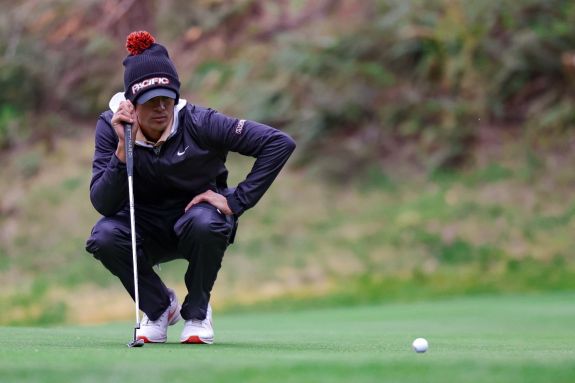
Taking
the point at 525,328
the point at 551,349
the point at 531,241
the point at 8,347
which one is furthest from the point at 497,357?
the point at 531,241

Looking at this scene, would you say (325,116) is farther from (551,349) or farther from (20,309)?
(551,349)

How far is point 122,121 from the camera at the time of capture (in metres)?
6.17

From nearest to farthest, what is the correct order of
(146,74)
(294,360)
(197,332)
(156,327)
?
1. (294,360)
2. (146,74)
3. (197,332)
4. (156,327)

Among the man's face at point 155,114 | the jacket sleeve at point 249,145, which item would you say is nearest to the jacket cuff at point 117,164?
the man's face at point 155,114

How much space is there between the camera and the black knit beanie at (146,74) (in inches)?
247

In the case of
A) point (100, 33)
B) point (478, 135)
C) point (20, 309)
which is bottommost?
point (20, 309)

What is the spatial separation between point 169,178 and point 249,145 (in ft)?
1.57

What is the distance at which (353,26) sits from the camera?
795 inches

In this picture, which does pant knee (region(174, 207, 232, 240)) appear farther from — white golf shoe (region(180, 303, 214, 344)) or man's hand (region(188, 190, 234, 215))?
white golf shoe (region(180, 303, 214, 344))

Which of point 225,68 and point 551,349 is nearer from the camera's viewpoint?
point 551,349

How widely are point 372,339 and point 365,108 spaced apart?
12.6 meters

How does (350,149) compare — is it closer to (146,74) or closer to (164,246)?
(164,246)

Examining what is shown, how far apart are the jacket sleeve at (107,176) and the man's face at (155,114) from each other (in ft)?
0.76

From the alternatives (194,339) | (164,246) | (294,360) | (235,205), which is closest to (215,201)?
(235,205)
